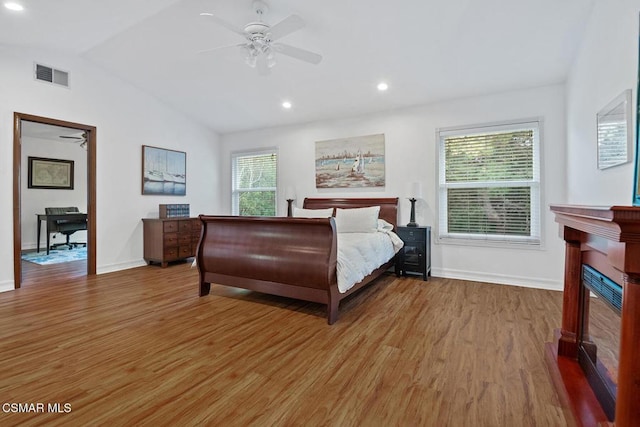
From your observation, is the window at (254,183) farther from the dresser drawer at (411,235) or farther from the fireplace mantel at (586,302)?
the fireplace mantel at (586,302)

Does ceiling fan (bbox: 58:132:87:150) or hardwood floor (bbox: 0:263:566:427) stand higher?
ceiling fan (bbox: 58:132:87:150)

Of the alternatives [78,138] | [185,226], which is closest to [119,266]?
[185,226]

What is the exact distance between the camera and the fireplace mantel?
3.61 feet

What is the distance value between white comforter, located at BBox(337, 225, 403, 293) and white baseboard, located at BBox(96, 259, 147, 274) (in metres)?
3.70

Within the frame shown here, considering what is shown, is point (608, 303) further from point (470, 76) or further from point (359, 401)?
point (470, 76)

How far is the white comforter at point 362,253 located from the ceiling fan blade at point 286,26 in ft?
6.68

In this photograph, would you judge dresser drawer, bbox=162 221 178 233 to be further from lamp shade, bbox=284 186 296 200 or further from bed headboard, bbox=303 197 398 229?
bed headboard, bbox=303 197 398 229

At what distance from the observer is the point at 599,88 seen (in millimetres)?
2623

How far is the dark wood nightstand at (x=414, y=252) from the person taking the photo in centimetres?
429

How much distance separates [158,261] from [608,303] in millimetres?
5514

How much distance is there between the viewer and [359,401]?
1.69 m

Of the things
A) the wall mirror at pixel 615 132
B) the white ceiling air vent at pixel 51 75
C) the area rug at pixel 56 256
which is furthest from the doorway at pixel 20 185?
the wall mirror at pixel 615 132

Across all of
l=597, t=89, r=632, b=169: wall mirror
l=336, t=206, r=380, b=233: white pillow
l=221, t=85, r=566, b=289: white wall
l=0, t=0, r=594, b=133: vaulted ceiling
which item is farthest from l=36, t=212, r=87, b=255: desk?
l=597, t=89, r=632, b=169: wall mirror

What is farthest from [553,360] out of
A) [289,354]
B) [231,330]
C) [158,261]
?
[158,261]
